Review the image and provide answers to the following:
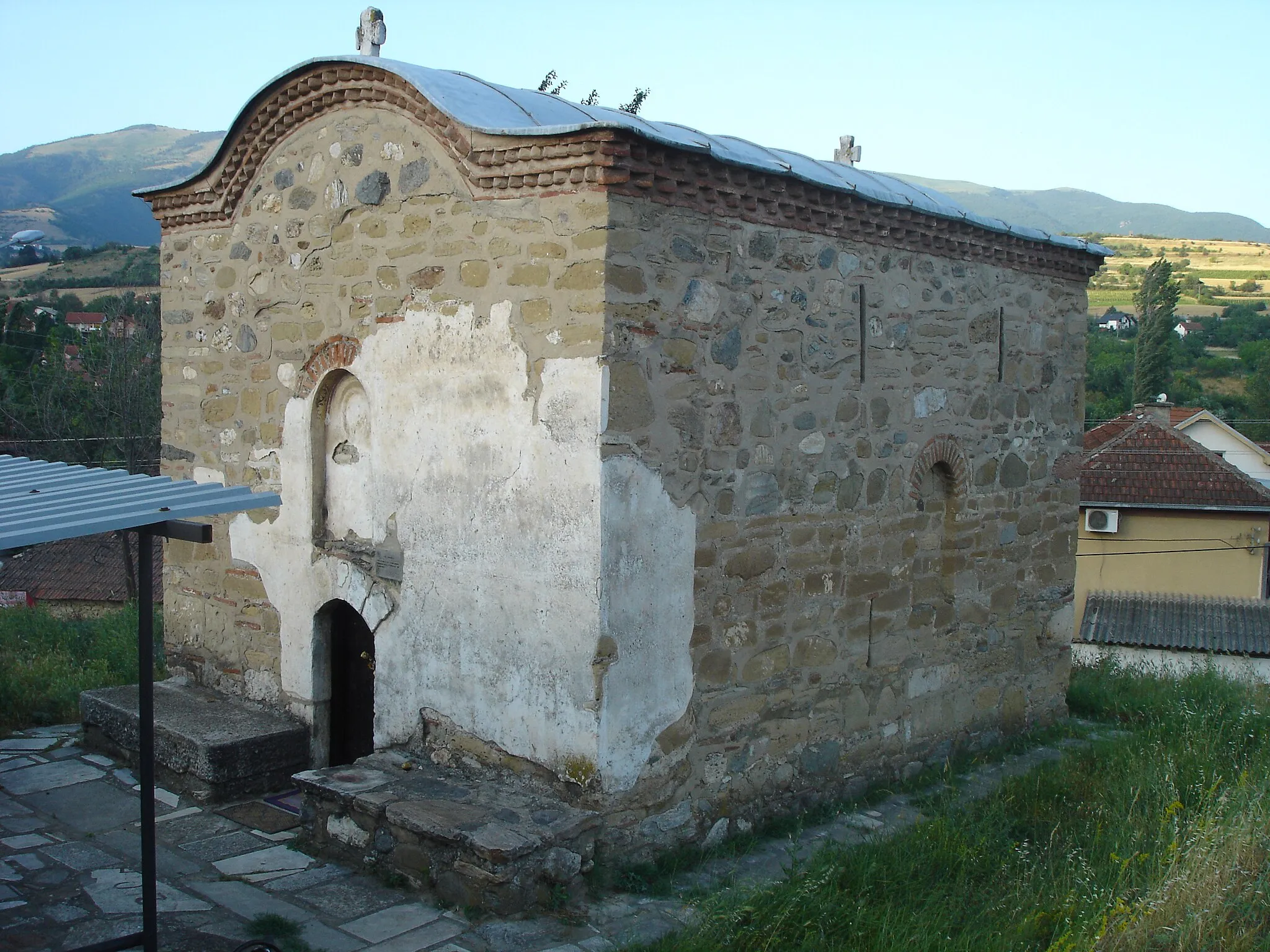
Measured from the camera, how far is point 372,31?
607 centimetres

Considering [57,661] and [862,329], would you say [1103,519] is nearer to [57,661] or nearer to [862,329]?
[862,329]

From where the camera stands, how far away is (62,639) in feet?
30.1

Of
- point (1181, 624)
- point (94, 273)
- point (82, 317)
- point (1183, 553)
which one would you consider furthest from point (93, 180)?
point (1181, 624)

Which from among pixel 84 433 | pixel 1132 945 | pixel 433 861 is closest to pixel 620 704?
pixel 433 861

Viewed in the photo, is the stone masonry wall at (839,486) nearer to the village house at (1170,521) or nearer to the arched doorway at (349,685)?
the arched doorway at (349,685)

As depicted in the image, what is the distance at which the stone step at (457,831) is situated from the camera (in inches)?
173

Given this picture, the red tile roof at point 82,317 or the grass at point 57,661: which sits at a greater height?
the red tile roof at point 82,317

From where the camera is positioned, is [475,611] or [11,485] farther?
[475,611]

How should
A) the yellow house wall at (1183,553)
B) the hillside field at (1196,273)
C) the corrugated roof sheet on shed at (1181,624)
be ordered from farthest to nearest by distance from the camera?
the hillside field at (1196,273), the yellow house wall at (1183,553), the corrugated roof sheet on shed at (1181,624)

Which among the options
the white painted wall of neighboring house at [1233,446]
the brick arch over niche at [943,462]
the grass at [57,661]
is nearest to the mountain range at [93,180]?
the white painted wall of neighboring house at [1233,446]

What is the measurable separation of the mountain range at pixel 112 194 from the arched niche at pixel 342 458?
218 feet

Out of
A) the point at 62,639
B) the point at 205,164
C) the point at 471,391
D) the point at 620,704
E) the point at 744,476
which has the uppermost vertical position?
the point at 205,164

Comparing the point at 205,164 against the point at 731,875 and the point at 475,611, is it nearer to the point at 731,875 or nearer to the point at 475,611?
the point at 475,611

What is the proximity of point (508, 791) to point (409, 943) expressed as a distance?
0.95 m
